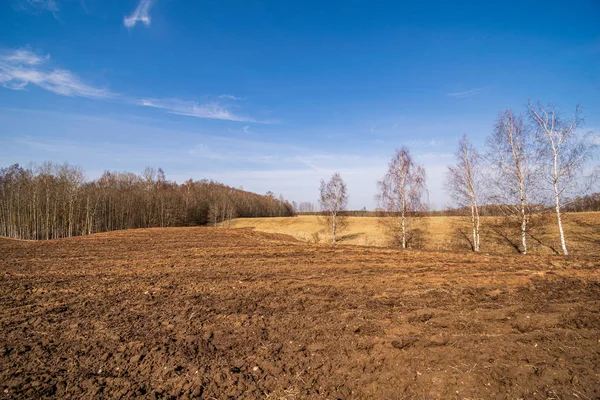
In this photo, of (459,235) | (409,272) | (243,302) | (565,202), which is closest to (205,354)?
(243,302)

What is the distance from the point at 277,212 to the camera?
328ft

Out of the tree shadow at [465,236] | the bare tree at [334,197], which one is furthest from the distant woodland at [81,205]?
the tree shadow at [465,236]

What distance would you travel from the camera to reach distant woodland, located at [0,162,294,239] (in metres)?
38.4

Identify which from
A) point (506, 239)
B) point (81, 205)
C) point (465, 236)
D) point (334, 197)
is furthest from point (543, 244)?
point (81, 205)

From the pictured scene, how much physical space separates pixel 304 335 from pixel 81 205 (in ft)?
162

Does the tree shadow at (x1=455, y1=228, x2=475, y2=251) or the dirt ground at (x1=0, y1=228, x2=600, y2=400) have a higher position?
the dirt ground at (x1=0, y1=228, x2=600, y2=400)

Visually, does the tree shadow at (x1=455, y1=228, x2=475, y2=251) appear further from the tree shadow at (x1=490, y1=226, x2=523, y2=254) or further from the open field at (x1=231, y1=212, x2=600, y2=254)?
the tree shadow at (x1=490, y1=226, x2=523, y2=254)

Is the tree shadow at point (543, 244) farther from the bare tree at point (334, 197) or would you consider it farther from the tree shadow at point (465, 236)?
the bare tree at point (334, 197)

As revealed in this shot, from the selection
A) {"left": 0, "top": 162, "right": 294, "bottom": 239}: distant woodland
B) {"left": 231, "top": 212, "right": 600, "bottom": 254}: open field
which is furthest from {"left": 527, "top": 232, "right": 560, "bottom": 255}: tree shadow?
{"left": 0, "top": 162, "right": 294, "bottom": 239}: distant woodland

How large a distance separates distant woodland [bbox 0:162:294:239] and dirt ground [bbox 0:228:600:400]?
118ft

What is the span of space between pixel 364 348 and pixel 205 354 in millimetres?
2726

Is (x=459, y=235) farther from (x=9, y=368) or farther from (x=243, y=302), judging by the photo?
(x=9, y=368)

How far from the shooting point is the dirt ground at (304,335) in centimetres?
399

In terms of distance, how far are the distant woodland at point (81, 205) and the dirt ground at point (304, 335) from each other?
118ft
